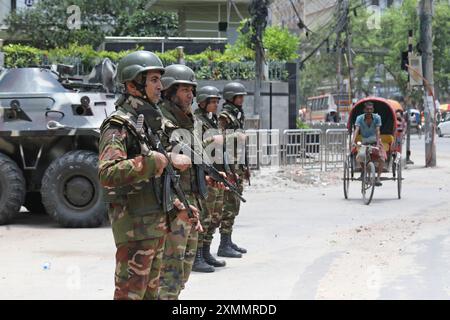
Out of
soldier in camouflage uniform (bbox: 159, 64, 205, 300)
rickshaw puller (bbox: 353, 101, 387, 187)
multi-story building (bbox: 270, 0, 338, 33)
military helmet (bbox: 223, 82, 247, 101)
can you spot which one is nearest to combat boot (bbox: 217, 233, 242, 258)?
military helmet (bbox: 223, 82, 247, 101)

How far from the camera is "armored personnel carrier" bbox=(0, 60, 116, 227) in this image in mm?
12133

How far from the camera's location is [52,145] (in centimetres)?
1266

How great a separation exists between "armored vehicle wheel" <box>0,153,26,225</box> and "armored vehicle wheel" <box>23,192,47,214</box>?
1.77 meters

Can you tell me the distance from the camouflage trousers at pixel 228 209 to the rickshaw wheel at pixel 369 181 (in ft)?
18.5

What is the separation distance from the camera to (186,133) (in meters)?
6.90

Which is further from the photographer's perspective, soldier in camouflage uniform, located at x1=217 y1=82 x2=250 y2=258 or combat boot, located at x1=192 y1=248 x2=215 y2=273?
soldier in camouflage uniform, located at x1=217 y1=82 x2=250 y2=258

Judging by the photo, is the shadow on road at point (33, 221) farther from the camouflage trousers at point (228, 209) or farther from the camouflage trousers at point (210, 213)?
the camouflage trousers at point (210, 213)

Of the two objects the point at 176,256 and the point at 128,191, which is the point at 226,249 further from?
the point at 128,191

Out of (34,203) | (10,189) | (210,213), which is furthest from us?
(34,203)

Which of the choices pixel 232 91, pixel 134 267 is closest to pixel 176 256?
pixel 134 267

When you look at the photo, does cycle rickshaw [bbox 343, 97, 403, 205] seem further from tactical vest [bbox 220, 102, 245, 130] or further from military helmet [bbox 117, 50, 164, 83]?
military helmet [bbox 117, 50, 164, 83]

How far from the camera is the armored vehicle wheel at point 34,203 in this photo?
1402 cm

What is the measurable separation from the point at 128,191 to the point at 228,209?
448cm
